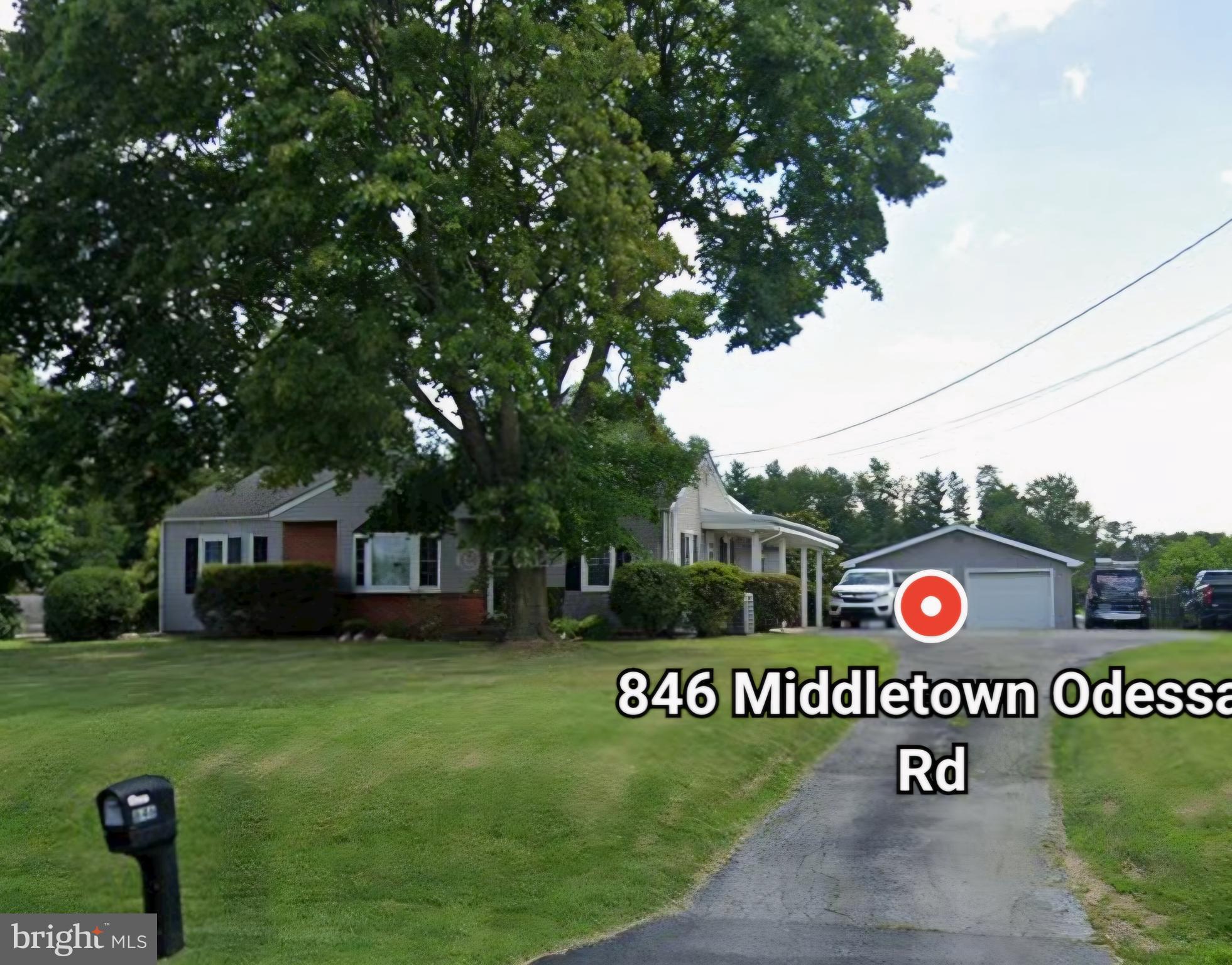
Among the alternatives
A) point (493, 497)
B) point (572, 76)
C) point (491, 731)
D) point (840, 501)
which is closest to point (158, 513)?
point (493, 497)

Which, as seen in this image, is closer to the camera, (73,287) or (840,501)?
(73,287)

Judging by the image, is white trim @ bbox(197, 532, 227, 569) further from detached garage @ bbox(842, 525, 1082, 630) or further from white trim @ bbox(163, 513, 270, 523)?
detached garage @ bbox(842, 525, 1082, 630)

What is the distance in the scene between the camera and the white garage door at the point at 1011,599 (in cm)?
3441

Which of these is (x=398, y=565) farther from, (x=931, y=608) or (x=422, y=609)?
(x=931, y=608)

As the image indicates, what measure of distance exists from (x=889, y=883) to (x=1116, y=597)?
27538mm

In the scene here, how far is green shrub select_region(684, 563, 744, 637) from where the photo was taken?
32.3 m

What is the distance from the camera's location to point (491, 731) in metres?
14.5

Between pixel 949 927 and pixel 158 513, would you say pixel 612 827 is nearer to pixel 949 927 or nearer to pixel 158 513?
pixel 949 927

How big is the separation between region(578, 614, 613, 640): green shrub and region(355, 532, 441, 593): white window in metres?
5.21

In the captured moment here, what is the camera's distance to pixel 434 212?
76.0ft

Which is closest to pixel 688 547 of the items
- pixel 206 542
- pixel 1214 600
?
pixel 1214 600

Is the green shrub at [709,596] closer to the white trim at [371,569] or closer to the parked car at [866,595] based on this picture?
the parked car at [866,595]

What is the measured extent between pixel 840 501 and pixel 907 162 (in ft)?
75.1

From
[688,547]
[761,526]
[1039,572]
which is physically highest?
[761,526]
